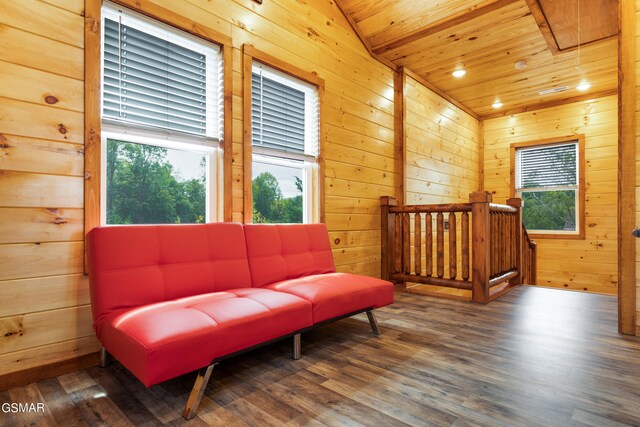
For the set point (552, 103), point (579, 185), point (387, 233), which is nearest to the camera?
point (387, 233)

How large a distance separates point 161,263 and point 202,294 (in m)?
0.28

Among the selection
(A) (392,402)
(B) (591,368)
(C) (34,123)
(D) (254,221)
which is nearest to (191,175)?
(D) (254,221)

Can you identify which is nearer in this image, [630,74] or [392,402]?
[392,402]

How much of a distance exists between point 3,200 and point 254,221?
4.91 feet

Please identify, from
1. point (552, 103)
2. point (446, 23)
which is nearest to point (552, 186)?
point (552, 103)

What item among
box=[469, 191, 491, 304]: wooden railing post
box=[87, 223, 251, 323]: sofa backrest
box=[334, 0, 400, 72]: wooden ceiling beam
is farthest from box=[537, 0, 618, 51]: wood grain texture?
box=[87, 223, 251, 323]: sofa backrest

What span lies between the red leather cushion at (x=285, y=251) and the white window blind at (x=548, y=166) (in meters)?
4.43

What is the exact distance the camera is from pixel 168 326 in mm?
1389

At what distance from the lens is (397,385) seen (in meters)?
1.65

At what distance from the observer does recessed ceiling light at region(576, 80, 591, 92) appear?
4.64 metres

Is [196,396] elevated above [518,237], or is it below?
below

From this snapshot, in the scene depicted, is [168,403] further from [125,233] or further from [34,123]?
[34,123]

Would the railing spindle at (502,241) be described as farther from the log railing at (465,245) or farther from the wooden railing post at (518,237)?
the wooden railing post at (518,237)

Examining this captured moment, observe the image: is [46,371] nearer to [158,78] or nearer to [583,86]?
[158,78]
